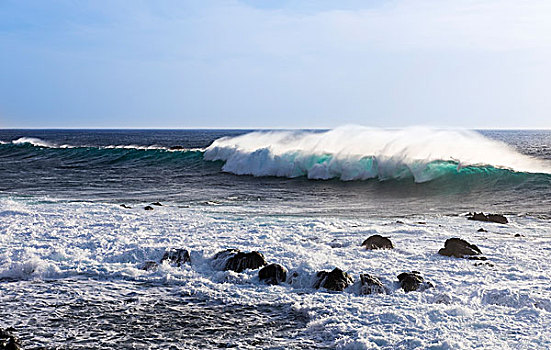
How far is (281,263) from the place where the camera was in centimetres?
773

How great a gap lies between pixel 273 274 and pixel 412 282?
1743 mm

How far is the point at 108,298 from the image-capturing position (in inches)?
256

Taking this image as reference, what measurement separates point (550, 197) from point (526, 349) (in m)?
12.1

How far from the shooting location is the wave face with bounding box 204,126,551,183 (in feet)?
69.3

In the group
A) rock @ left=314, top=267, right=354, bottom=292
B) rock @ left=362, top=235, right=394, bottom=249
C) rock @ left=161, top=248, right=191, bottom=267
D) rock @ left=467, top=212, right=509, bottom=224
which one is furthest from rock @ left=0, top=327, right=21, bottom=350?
rock @ left=467, top=212, right=509, bottom=224

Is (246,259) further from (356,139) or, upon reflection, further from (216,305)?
(356,139)

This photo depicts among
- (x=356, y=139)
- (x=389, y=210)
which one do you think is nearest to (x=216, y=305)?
(x=389, y=210)

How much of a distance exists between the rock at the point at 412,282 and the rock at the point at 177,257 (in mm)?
3084

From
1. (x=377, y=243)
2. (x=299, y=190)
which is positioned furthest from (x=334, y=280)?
(x=299, y=190)

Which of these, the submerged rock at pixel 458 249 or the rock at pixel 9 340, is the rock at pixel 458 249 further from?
the rock at pixel 9 340

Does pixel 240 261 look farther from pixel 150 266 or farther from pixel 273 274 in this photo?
pixel 150 266

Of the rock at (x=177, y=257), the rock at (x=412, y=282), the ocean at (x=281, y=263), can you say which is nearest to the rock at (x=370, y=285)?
the ocean at (x=281, y=263)

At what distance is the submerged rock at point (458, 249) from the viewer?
Answer: 317 inches

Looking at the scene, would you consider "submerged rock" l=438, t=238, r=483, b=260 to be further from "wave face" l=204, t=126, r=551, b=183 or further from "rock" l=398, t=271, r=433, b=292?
"wave face" l=204, t=126, r=551, b=183
